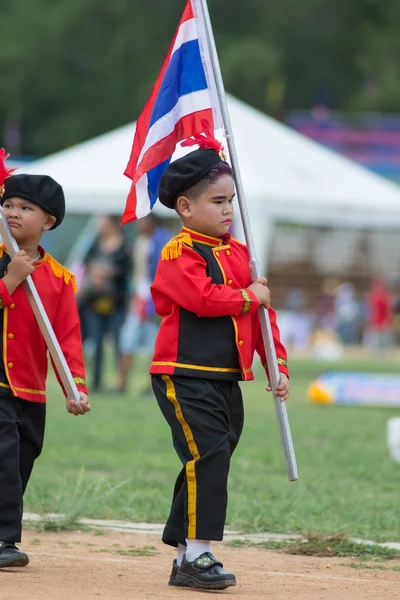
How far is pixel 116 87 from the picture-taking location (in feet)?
155

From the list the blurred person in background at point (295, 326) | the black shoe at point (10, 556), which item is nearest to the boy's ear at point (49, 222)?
the black shoe at point (10, 556)

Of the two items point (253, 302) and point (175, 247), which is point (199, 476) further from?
point (175, 247)

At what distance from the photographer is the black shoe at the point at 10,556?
5.16 metres

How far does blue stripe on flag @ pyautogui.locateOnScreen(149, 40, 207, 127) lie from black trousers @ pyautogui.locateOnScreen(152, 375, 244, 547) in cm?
116

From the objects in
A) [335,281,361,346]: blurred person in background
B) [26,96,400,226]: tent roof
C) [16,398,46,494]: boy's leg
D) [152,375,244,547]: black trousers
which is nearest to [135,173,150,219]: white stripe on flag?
[152,375,244,547]: black trousers

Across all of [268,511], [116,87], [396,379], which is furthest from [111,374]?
[116,87]

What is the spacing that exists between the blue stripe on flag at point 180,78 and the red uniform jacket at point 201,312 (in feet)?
2.04

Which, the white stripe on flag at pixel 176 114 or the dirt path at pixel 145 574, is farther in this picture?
the white stripe on flag at pixel 176 114

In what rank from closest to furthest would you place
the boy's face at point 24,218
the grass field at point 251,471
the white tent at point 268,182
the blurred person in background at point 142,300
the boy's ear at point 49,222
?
the boy's face at point 24,218 → the boy's ear at point 49,222 → the grass field at point 251,471 → the blurred person in background at point 142,300 → the white tent at point 268,182

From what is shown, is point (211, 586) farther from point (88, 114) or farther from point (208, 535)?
point (88, 114)

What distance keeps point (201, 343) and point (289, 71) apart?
1704 inches

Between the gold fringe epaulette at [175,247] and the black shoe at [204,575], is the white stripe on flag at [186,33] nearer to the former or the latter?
the gold fringe epaulette at [175,247]

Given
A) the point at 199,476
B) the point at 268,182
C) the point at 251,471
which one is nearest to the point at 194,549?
the point at 199,476

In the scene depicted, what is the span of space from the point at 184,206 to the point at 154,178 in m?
0.34
